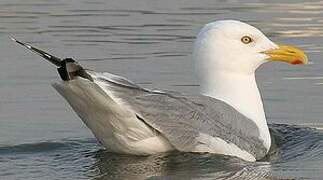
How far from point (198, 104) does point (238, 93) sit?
872 millimetres

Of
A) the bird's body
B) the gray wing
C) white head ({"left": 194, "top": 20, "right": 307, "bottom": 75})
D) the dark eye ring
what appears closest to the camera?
the bird's body

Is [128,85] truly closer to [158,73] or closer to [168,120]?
[168,120]

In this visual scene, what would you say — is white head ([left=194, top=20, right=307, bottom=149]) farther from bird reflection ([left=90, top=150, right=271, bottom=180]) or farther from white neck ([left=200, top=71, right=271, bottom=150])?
bird reflection ([left=90, top=150, right=271, bottom=180])

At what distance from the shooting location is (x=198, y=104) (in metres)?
12.9

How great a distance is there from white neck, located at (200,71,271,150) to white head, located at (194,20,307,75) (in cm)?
7

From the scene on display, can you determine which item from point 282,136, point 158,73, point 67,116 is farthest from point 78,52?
point 282,136

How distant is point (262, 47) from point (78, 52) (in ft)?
14.1

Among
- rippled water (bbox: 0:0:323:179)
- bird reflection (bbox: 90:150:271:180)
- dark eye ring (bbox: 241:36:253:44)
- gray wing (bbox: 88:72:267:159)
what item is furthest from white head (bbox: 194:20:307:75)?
bird reflection (bbox: 90:150:271:180)

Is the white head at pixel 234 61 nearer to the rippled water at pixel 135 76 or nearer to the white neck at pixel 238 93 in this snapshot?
the white neck at pixel 238 93

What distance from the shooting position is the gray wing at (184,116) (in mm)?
12188

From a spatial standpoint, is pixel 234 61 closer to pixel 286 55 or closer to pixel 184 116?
pixel 286 55

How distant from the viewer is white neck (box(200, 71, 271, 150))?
13.5 meters

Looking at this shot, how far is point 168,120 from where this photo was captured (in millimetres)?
12484

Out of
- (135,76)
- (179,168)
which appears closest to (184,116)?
(179,168)
